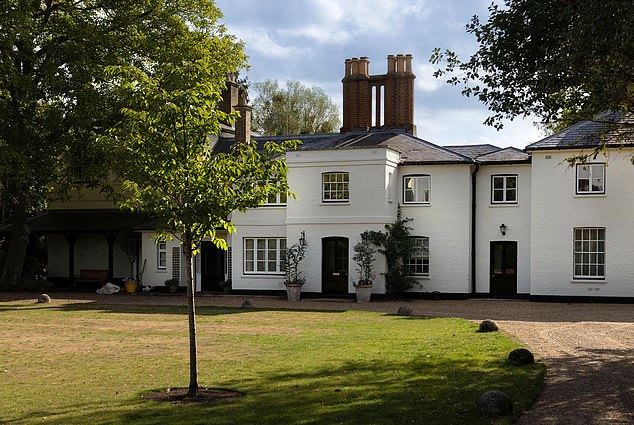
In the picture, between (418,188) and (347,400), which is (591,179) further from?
(347,400)

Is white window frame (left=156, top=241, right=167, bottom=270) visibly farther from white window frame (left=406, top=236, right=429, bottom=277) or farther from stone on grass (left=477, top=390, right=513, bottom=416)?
stone on grass (left=477, top=390, right=513, bottom=416)

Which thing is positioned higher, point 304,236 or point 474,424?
point 304,236

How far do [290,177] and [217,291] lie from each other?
649 centimetres

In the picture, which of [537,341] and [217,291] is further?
[217,291]

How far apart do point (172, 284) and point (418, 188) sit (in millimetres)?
11765

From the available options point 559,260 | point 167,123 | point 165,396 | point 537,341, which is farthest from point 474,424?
point 559,260

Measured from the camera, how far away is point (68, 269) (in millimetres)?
38969

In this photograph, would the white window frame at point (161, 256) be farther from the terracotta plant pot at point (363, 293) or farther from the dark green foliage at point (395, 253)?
the dark green foliage at point (395, 253)

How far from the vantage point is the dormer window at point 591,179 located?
28.4 m

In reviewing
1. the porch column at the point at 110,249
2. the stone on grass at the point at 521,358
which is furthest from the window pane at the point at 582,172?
the porch column at the point at 110,249

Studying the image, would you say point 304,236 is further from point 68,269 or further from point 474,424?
point 474,424

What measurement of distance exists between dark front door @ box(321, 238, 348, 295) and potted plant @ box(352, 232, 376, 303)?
35.8 inches

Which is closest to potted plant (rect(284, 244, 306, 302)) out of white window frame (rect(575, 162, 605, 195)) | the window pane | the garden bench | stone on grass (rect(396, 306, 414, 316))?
stone on grass (rect(396, 306, 414, 316))

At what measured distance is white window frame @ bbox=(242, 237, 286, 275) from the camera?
1282 inches
